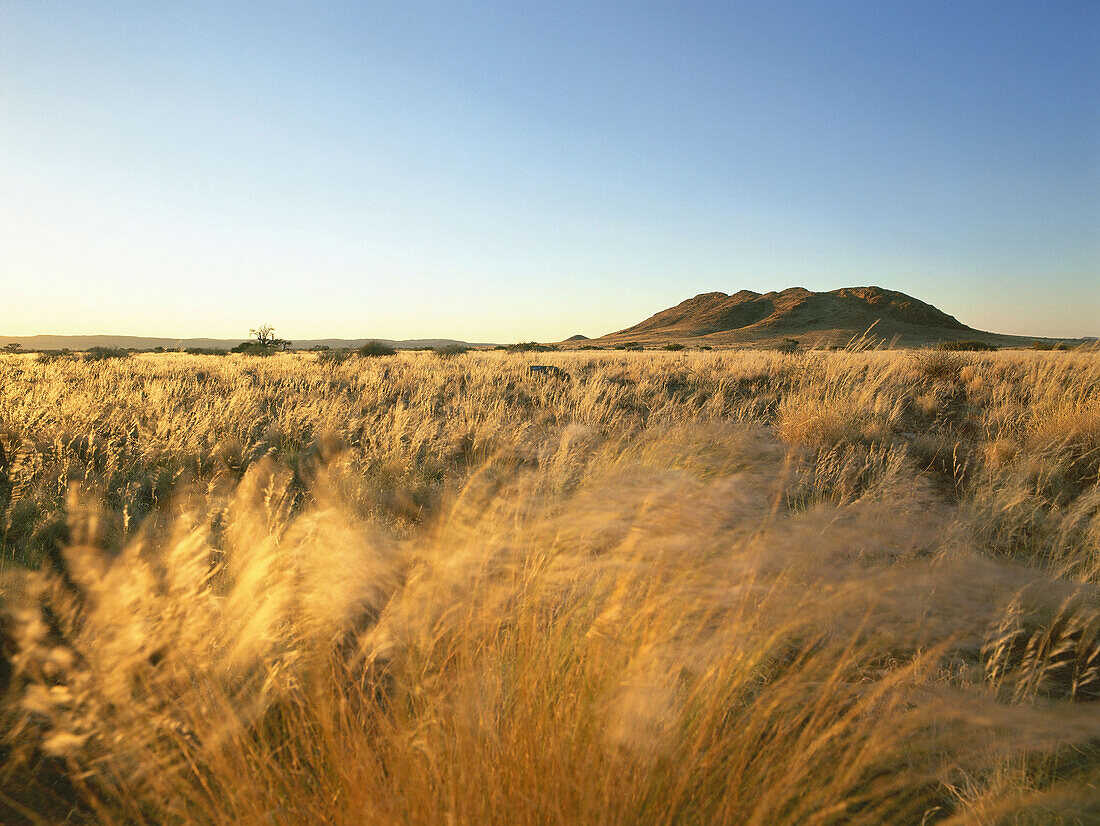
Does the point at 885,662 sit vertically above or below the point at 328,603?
below

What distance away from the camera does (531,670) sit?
145 cm

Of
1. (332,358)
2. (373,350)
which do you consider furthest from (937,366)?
(373,350)

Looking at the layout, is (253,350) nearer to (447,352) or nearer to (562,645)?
(447,352)

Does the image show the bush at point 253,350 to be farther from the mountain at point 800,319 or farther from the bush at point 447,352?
the mountain at point 800,319

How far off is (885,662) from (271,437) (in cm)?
541

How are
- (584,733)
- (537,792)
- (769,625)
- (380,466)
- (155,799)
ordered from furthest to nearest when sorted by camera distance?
(380,466) < (769,625) < (155,799) < (584,733) < (537,792)

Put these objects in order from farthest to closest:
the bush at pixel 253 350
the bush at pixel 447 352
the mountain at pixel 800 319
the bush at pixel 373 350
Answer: the mountain at pixel 800 319 → the bush at pixel 253 350 → the bush at pixel 373 350 → the bush at pixel 447 352

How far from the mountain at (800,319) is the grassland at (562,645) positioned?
55.7m

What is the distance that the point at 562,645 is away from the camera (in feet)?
5.24

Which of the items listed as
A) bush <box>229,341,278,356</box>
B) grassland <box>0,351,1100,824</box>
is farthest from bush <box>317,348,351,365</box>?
grassland <box>0,351,1100,824</box>

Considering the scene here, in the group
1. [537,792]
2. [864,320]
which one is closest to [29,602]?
[537,792]

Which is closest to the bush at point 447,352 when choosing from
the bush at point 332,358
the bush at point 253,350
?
the bush at point 332,358

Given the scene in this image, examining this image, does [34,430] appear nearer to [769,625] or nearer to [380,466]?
[380,466]

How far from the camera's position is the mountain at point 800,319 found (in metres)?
64.5
